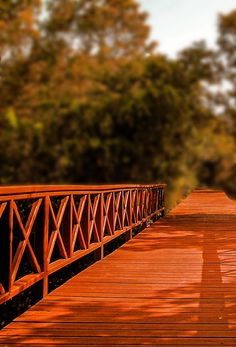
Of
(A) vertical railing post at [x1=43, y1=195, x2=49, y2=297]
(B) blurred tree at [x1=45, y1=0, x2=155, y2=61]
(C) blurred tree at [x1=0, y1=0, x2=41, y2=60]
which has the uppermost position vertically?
(B) blurred tree at [x1=45, y1=0, x2=155, y2=61]

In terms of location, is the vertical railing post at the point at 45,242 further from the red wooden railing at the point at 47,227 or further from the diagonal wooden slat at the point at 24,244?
the diagonal wooden slat at the point at 24,244

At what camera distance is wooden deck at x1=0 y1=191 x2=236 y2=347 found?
10.8 feet

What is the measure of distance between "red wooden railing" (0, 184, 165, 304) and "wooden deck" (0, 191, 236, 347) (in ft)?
0.97

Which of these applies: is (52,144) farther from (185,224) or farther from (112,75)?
(185,224)

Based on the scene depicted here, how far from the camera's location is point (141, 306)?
415 centimetres

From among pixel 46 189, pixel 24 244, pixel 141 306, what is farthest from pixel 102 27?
pixel 24 244

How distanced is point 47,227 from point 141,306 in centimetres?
115

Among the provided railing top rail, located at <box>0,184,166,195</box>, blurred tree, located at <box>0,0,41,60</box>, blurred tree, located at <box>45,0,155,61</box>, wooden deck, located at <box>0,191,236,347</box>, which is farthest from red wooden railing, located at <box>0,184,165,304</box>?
blurred tree, located at <box>45,0,155,61</box>

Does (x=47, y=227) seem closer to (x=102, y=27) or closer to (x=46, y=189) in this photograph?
(x=46, y=189)

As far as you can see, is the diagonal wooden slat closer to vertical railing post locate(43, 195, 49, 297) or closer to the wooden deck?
vertical railing post locate(43, 195, 49, 297)

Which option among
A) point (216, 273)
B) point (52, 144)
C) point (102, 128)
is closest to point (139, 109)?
point (102, 128)

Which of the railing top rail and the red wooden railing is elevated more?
the railing top rail

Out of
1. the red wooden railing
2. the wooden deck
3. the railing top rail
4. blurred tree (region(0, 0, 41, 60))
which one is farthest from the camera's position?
blurred tree (region(0, 0, 41, 60))

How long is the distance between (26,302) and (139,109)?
25.6 meters
